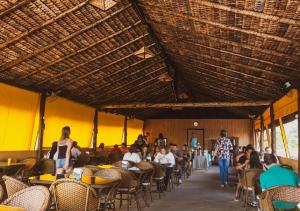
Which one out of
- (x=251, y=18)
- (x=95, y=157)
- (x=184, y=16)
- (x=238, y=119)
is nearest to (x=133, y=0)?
(x=184, y=16)

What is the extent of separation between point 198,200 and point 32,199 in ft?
18.0

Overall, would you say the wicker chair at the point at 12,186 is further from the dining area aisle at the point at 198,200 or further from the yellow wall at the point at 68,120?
the yellow wall at the point at 68,120

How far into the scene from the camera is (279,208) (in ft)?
11.2

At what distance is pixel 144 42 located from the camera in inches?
340

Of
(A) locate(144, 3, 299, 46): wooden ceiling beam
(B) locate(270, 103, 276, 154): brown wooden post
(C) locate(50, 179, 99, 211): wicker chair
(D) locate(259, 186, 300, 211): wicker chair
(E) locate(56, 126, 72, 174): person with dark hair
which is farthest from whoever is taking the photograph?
(B) locate(270, 103, 276, 154): brown wooden post

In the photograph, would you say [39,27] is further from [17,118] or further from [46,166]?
[17,118]

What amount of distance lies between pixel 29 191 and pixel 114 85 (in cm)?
881

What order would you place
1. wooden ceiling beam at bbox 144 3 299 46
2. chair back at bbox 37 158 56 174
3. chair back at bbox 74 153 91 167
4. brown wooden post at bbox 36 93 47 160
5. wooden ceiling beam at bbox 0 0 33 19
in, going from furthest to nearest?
chair back at bbox 74 153 91 167
brown wooden post at bbox 36 93 47 160
chair back at bbox 37 158 56 174
wooden ceiling beam at bbox 144 3 299 46
wooden ceiling beam at bbox 0 0 33 19

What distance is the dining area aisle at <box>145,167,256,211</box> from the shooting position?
7020 mm

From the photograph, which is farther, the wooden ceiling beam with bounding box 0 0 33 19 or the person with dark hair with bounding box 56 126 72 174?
the person with dark hair with bounding box 56 126 72 174

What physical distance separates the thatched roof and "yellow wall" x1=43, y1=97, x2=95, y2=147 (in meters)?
0.45

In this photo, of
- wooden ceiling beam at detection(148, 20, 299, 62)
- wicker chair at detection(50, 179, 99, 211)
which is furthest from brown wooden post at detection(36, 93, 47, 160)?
wicker chair at detection(50, 179, 99, 211)

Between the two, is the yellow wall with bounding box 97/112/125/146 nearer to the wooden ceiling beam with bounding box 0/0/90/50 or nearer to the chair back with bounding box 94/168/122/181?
the wooden ceiling beam with bounding box 0/0/90/50

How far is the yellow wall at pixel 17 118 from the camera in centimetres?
834
